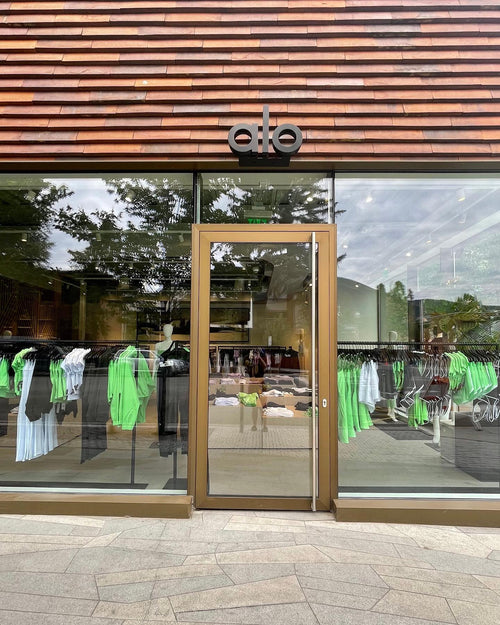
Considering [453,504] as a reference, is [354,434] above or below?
above

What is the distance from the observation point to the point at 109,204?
4.49 metres

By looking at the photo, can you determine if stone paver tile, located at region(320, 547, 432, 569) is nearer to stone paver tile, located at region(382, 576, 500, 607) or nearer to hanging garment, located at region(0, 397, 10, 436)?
stone paver tile, located at region(382, 576, 500, 607)

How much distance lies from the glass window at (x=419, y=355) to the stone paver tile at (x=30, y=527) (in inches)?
94.1

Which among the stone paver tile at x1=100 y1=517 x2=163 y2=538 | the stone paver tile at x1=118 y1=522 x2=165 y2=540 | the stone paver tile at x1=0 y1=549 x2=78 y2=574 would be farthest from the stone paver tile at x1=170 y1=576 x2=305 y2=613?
the stone paver tile at x1=100 y1=517 x2=163 y2=538

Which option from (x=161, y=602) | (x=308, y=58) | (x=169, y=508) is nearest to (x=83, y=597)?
(x=161, y=602)

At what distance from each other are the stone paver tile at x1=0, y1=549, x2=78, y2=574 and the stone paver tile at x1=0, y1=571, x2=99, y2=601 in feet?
0.19

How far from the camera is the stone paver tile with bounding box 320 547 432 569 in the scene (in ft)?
8.56

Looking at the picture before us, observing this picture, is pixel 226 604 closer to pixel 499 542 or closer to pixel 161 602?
pixel 161 602

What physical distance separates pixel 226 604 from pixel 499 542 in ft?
7.22

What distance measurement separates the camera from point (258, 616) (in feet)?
6.83

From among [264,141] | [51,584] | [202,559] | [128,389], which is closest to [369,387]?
[202,559]

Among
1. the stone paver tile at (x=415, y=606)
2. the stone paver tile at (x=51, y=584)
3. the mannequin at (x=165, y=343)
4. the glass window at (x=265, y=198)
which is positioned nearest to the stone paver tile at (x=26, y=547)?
the stone paver tile at (x=51, y=584)

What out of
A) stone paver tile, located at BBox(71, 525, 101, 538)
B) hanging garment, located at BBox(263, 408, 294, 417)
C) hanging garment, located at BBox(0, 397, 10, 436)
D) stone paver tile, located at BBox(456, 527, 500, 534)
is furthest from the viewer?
hanging garment, located at BBox(0, 397, 10, 436)

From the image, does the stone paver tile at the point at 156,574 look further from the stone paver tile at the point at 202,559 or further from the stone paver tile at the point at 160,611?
the stone paver tile at the point at 160,611
